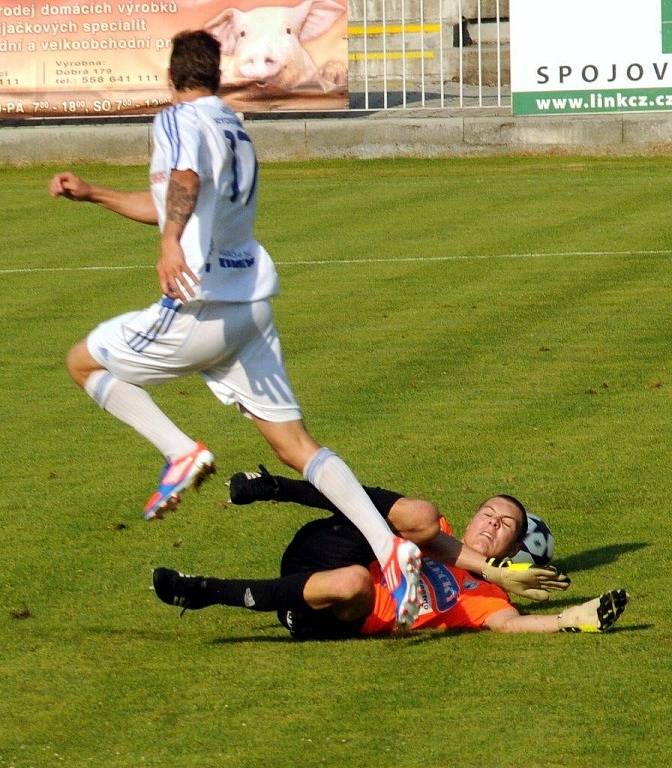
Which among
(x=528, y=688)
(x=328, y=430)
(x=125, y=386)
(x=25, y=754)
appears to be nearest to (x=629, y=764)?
(x=528, y=688)

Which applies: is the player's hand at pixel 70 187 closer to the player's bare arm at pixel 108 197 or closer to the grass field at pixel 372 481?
the player's bare arm at pixel 108 197

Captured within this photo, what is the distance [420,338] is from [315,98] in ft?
46.3

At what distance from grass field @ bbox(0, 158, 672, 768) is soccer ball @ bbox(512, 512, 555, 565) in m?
0.25

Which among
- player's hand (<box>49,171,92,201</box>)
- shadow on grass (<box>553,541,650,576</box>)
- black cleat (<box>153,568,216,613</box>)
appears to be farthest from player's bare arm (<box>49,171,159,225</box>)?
shadow on grass (<box>553,541,650,576</box>)

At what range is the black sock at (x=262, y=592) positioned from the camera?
720 centimetres

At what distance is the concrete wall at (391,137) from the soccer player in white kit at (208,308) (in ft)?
65.0

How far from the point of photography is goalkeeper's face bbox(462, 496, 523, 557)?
7.80 metres

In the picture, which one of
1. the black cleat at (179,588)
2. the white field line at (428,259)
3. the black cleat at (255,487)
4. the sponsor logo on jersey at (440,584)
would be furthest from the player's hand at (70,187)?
the white field line at (428,259)

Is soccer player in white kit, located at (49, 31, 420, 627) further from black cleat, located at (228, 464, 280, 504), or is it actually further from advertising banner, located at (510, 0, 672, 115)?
advertising banner, located at (510, 0, 672, 115)

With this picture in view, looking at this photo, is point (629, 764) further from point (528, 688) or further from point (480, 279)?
point (480, 279)

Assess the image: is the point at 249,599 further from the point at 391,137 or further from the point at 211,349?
the point at 391,137

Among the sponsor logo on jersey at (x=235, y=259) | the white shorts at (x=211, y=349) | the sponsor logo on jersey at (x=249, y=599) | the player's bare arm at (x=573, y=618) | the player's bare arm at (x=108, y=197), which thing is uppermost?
the player's bare arm at (x=108, y=197)

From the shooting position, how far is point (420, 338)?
47.0ft

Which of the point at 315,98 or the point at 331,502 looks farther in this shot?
the point at 315,98
